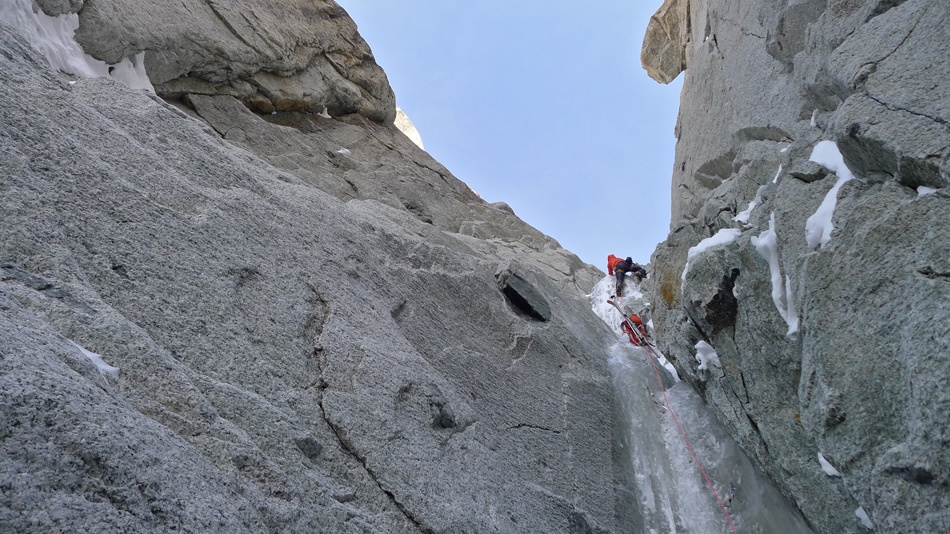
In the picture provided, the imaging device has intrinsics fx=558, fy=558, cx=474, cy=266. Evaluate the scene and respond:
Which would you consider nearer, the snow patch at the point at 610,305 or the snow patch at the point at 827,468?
the snow patch at the point at 827,468

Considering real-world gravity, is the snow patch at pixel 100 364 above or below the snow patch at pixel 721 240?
below

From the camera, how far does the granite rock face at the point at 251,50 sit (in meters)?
10.2

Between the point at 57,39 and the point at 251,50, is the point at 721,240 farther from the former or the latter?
the point at 251,50

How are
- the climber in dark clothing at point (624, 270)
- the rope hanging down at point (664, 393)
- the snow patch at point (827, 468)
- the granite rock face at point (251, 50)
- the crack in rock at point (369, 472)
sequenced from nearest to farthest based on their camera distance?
the crack in rock at point (369, 472) < the snow patch at point (827, 468) < the rope hanging down at point (664, 393) < the granite rock face at point (251, 50) < the climber in dark clothing at point (624, 270)

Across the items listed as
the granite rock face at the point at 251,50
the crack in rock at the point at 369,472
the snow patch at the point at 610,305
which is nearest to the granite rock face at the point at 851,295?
the crack in rock at the point at 369,472

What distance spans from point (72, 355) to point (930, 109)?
5.94 metres

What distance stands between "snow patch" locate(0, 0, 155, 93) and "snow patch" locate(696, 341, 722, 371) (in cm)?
982

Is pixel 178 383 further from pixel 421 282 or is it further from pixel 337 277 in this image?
pixel 421 282

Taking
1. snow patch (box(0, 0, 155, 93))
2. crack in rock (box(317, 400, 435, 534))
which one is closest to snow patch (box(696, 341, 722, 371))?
crack in rock (box(317, 400, 435, 534))

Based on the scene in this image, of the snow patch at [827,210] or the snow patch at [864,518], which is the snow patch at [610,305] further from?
the snow patch at [864,518]

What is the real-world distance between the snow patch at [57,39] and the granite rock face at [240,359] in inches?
96.5

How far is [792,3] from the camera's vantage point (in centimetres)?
866

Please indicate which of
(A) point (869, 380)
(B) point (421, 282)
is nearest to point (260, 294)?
(B) point (421, 282)

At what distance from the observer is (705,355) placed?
7176mm
